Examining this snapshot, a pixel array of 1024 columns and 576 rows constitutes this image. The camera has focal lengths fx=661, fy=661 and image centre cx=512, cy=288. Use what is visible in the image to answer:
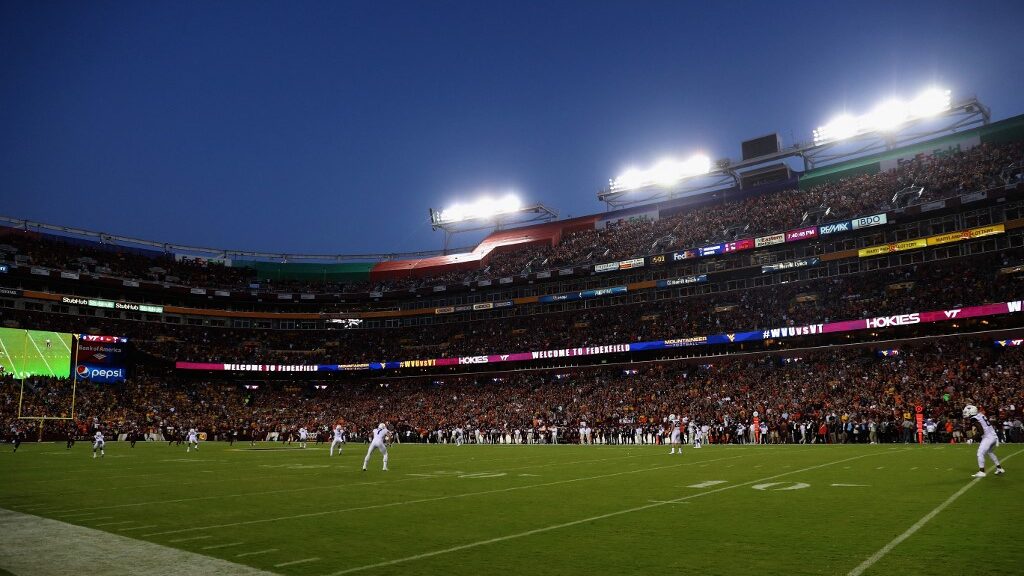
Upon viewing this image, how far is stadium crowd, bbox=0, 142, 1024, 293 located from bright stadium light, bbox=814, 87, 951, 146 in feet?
12.7

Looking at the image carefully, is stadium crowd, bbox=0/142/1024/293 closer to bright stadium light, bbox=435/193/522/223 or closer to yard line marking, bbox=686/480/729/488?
bright stadium light, bbox=435/193/522/223

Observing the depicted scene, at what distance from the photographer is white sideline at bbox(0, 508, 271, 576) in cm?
772

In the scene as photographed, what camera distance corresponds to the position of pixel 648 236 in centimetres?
6662

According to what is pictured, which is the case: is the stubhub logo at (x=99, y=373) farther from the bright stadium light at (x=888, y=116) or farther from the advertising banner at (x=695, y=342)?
the bright stadium light at (x=888, y=116)

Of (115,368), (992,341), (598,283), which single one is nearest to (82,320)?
(115,368)

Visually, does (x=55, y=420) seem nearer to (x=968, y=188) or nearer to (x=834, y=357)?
(x=834, y=357)

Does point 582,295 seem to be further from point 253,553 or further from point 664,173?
point 253,553

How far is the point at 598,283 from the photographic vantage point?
66562mm

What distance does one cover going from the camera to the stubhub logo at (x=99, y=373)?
60.7 m

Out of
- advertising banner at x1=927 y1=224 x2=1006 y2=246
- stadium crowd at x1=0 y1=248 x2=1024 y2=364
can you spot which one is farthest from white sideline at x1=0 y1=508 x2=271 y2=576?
advertising banner at x1=927 y1=224 x2=1006 y2=246

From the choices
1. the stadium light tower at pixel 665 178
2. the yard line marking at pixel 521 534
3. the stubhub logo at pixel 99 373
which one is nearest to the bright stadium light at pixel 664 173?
the stadium light tower at pixel 665 178

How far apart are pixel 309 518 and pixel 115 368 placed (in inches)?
2450

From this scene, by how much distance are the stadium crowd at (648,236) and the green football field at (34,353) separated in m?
12.8

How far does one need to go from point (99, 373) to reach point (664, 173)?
193ft
